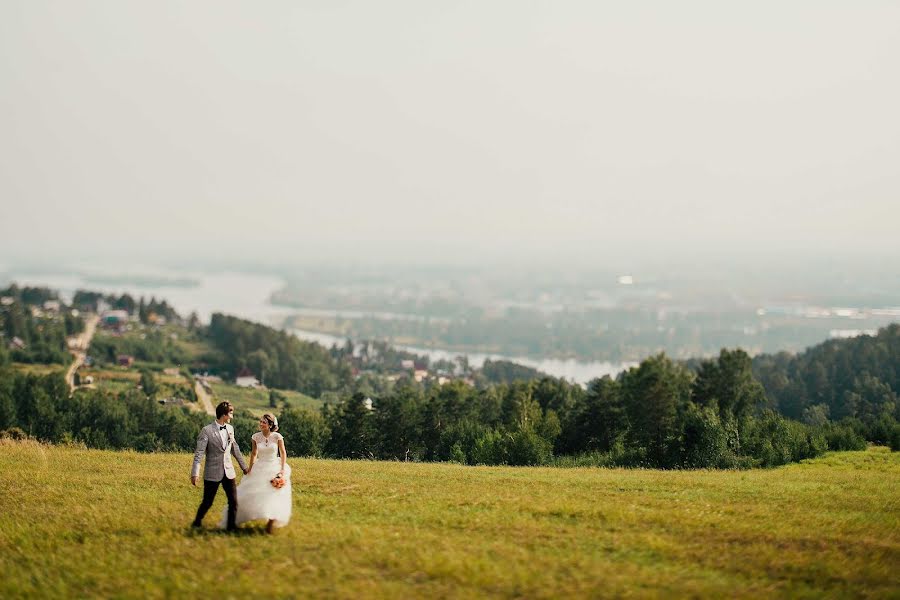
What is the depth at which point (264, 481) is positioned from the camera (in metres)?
15.0

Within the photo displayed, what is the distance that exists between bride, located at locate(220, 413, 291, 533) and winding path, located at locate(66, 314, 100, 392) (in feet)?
288

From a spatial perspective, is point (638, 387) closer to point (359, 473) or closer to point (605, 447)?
point (605, 447)

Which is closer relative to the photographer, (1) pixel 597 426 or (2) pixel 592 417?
(1) pixel 597 426

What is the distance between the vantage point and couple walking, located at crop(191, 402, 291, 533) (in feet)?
48.8

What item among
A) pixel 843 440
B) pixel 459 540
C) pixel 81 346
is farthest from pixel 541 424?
pixel 81 346

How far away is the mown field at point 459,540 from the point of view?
12.0m

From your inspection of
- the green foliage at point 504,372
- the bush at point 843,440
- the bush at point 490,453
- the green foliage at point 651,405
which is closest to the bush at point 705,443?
the green foliage at point 651,405

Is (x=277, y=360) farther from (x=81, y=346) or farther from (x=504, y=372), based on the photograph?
(x=504, y=372)

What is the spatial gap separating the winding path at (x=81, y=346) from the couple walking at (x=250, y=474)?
8773cm

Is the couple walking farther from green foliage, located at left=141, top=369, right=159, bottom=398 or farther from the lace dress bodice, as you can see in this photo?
green foliage, located at left=141, top=369, right=159, bottom=398

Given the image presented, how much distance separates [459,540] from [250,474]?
176 inches

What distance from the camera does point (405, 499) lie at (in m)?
19.6

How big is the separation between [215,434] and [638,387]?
40.8m

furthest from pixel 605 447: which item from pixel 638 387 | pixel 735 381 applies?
pixel 735 381
